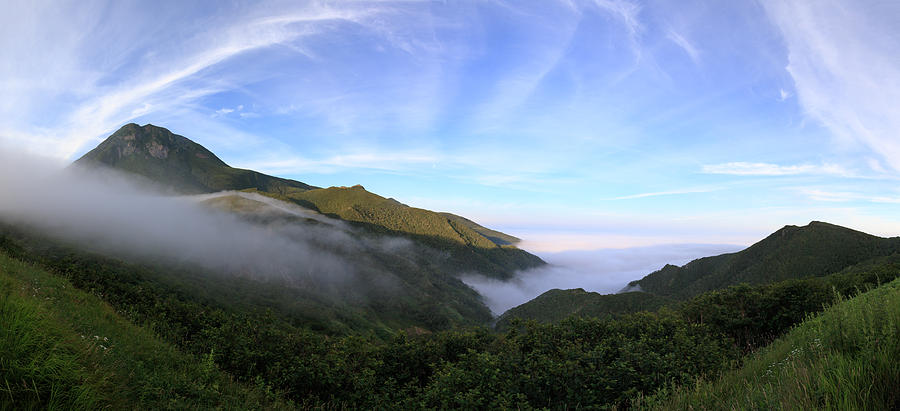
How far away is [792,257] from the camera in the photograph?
15075 centimetres

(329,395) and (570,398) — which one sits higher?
(570,398)

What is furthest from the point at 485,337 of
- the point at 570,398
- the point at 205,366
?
the point at 205,366

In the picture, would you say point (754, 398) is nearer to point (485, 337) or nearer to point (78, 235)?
point (485, 337)

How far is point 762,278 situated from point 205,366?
198 m

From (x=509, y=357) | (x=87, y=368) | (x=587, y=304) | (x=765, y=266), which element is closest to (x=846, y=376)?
(x=509, y=357)

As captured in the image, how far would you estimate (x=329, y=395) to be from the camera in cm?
1305

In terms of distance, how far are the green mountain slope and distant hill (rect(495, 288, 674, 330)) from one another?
3705cm

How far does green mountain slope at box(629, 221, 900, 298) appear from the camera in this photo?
133750 mm

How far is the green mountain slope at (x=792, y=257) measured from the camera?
13375 cm

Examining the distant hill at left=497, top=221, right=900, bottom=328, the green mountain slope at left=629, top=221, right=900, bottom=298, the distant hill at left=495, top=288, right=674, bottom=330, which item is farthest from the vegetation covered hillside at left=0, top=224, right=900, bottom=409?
the green mountain slope at left=629, top=221, right=900, bottom=298

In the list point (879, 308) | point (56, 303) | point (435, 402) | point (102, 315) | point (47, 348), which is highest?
point (879, 308)

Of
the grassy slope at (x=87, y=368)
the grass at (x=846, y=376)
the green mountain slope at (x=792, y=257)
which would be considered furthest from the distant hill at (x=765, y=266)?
the grass at (x=846, y=376)

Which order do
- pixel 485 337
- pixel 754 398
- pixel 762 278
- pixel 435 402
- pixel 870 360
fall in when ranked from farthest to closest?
pixel 762 278
pixel 485 337
pixel 435 402
pixel 754 398
pixel 870 360

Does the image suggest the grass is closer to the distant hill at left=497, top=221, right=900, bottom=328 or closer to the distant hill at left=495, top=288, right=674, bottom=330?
the distant hill at left=495, top=288, right=674, bottom=330
